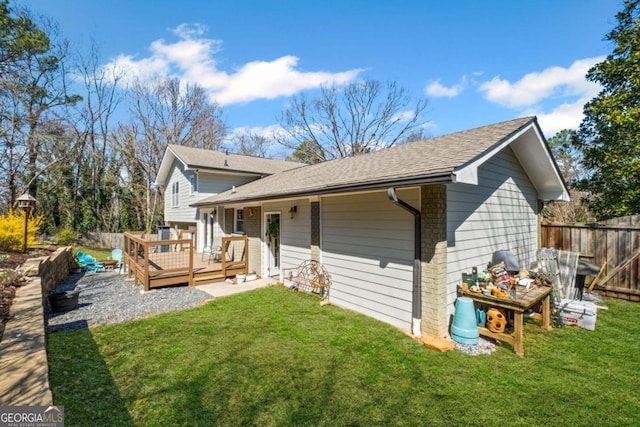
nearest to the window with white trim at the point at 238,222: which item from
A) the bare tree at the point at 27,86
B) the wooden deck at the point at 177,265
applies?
the wooden deck at the point at 177,265

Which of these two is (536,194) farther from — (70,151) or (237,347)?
(70,151)

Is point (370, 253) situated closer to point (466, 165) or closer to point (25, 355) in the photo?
point (466, 165)

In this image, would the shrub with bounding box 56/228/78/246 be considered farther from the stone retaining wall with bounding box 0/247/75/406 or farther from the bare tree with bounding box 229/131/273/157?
the bare tree with bounding box 229/131/273/157

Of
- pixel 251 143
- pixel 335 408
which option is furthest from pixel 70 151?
pixel 335 408

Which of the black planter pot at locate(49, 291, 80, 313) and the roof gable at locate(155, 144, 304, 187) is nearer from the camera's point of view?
the black planter pot at locate(49, 291, 80, 313)

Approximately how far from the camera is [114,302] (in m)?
7.01

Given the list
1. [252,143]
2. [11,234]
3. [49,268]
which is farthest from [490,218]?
[252,143]

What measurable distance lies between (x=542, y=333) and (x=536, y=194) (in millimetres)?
4881

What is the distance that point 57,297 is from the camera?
6055 mm

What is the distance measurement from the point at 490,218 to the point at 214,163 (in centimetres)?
1272

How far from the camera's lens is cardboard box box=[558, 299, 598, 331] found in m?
5.34

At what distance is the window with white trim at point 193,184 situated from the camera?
1395 cm

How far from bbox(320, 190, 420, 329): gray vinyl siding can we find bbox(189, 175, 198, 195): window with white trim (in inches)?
368

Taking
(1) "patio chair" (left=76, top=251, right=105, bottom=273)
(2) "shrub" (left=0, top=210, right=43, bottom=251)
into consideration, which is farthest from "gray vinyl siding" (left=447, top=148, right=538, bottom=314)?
(1) "patio chair" (left=76, top=251, right=105, bottom=273)
